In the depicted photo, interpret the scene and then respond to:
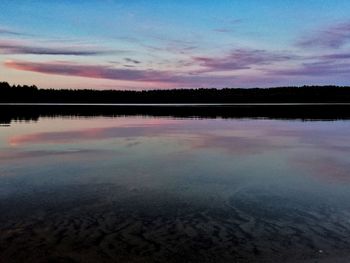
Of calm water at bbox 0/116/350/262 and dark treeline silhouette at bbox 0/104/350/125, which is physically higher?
dark treeline silhouette at bbox 0/104/350/125

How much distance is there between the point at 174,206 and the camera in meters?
9.84

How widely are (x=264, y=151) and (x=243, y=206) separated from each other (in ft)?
31.5

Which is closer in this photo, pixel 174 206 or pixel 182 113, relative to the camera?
pixel 174 206

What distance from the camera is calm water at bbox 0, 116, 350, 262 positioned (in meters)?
7.08

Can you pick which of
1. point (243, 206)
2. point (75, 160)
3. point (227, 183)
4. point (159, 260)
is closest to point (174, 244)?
point (159, 260)

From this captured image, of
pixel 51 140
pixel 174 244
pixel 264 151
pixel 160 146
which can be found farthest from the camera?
pixel 51 140

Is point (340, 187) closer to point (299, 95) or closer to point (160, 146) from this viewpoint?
point (160, 146)

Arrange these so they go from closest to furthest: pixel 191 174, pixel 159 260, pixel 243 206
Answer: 1. pixel 159 260
2. pixel 243 206
3. pixel 191 174

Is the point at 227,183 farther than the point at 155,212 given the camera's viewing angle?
Yes

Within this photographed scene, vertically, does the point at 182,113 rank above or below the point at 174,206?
above

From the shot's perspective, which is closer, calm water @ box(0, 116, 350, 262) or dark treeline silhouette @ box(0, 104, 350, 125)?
calm water @ box(0, 116, 350, 262)

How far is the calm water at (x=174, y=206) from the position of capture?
708 centimetres

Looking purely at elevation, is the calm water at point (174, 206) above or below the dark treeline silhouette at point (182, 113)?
below

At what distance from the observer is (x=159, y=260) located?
665 centimetres
